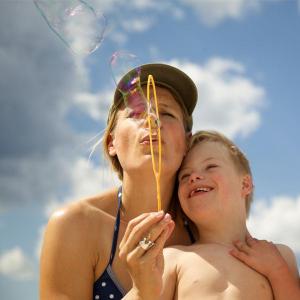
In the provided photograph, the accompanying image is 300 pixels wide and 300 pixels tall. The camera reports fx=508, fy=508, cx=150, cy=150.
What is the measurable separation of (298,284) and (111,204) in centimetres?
171

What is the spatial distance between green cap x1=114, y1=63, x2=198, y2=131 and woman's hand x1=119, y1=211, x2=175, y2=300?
67.9 inches

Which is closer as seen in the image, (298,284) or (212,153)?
(298,284)

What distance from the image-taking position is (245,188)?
4715 mm

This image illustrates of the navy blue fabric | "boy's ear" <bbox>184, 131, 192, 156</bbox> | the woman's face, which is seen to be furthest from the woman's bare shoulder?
"boy's ear" <bbox>184, 131, 192, 156</bbox>

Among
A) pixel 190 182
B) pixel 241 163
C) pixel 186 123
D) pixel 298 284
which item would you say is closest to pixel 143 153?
pixel 190 182

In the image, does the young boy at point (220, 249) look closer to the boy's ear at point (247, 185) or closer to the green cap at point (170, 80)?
the boy's ear at point (247, 185)

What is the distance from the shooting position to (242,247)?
166 inches

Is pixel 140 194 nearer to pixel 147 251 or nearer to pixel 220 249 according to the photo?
pixel 220 249

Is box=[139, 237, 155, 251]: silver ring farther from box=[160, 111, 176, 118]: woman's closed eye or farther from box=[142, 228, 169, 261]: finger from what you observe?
box=[160, 111, 176, 118]: woman's closed eye

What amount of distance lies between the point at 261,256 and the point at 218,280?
17.5 inches

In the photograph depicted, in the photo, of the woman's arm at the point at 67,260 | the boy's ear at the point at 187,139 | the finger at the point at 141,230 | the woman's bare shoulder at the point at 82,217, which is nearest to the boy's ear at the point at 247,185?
the boy's ear at the point at 187,139

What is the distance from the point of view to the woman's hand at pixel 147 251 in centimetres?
306

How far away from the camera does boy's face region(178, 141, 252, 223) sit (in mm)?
4238

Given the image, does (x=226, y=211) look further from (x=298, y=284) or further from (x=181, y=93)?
(x=181, y=93)
